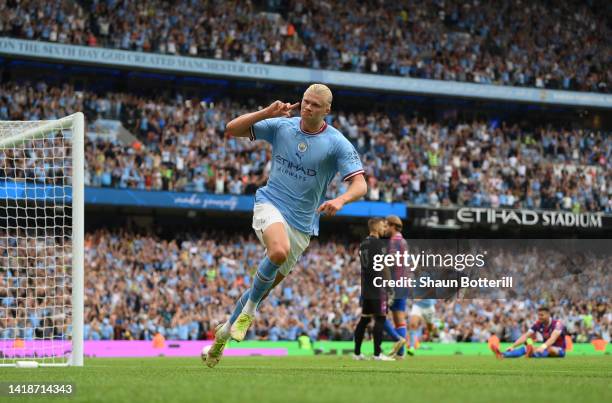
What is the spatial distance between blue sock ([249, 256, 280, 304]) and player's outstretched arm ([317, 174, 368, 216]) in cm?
99

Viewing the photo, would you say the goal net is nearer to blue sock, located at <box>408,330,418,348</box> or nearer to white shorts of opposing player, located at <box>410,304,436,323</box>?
white shorts of opposing player, located at <box>410,304,436,323</box>

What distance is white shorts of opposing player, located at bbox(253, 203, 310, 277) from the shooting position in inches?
357

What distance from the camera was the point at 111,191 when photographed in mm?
32875

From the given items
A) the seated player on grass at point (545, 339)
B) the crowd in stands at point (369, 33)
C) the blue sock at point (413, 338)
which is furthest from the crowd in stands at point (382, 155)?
the seated player on grass at point (545, 339)

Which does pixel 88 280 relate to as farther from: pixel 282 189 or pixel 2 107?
pixel 282 189

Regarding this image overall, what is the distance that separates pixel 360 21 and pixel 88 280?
19.8 metres

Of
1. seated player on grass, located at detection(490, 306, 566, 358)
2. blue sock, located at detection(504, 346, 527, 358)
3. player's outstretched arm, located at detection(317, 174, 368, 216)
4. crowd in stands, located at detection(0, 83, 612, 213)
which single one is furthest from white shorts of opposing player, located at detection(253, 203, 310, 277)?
crowd in stands, located at detection(0, 83, 612, 213)

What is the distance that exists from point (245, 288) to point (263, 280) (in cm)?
2311

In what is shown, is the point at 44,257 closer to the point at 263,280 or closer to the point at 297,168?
the point at 263,280

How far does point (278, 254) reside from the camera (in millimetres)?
8883

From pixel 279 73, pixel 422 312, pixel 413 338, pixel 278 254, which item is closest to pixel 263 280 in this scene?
pixel 278 254

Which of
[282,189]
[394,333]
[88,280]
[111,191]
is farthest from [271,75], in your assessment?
[282,189]

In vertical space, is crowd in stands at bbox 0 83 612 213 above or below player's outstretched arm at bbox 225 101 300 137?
above

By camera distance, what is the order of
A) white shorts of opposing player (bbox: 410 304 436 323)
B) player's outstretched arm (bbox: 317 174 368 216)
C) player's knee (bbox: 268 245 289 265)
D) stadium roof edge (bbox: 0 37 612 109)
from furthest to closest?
stadium roof edge (bbox: 0 37 612 109)
white shorts of opposing player (bbox: 410 304 436 323)
player's knee (bbox: 268 245 289 265)
player's outstretched arm (bbox: 317 174 368 216)
